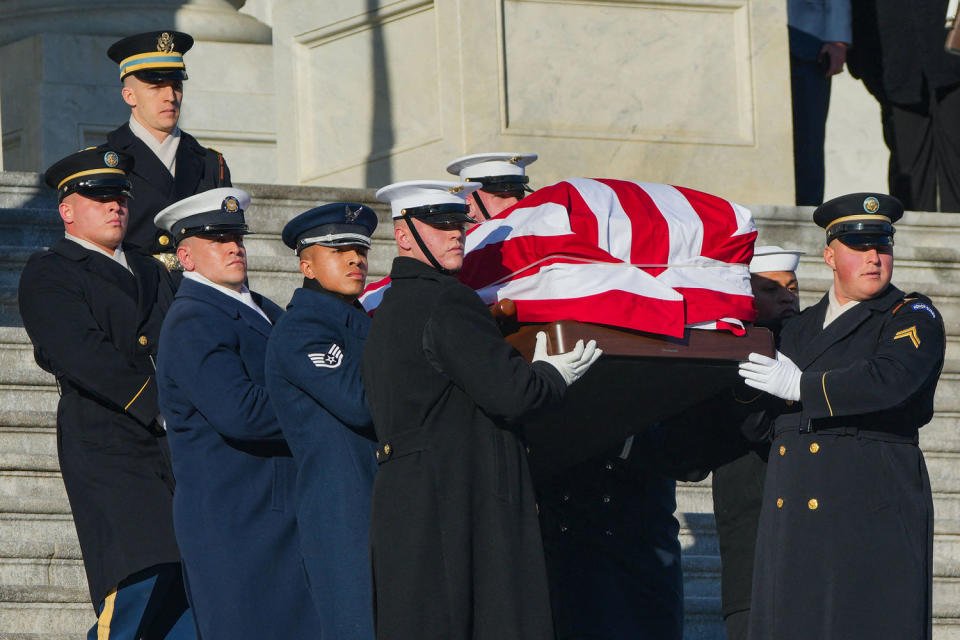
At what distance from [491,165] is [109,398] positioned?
1.72 metres

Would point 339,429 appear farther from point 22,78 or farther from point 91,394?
point 22,78

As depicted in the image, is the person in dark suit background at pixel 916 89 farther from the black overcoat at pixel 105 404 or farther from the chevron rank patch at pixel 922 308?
the black overcoat at pixel 105 404

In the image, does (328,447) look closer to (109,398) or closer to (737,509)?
(109,398)

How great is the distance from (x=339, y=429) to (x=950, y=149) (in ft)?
21.8

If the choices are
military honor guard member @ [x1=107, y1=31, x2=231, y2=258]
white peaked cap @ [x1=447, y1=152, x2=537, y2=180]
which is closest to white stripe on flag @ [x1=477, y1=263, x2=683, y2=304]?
white peaked cap @ [x1=447, y1=152, x2=537, y2=180]

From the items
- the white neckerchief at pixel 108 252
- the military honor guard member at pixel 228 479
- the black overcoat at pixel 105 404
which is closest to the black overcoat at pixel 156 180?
the white neckerchief at pixel 108 252

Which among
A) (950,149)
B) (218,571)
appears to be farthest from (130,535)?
(950,149)

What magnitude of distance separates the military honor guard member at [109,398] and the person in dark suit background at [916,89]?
20.1ft

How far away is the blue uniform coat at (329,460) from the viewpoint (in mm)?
6215

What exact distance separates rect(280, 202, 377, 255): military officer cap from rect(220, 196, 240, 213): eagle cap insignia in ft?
0.74

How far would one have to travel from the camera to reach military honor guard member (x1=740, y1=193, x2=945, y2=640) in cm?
664

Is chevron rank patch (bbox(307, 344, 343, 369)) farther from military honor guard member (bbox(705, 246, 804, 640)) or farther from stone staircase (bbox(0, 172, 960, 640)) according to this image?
stone staircase (bbox(0, 172, 960, 640))

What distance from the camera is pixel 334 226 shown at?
260 inches

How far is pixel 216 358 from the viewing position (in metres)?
6.48
